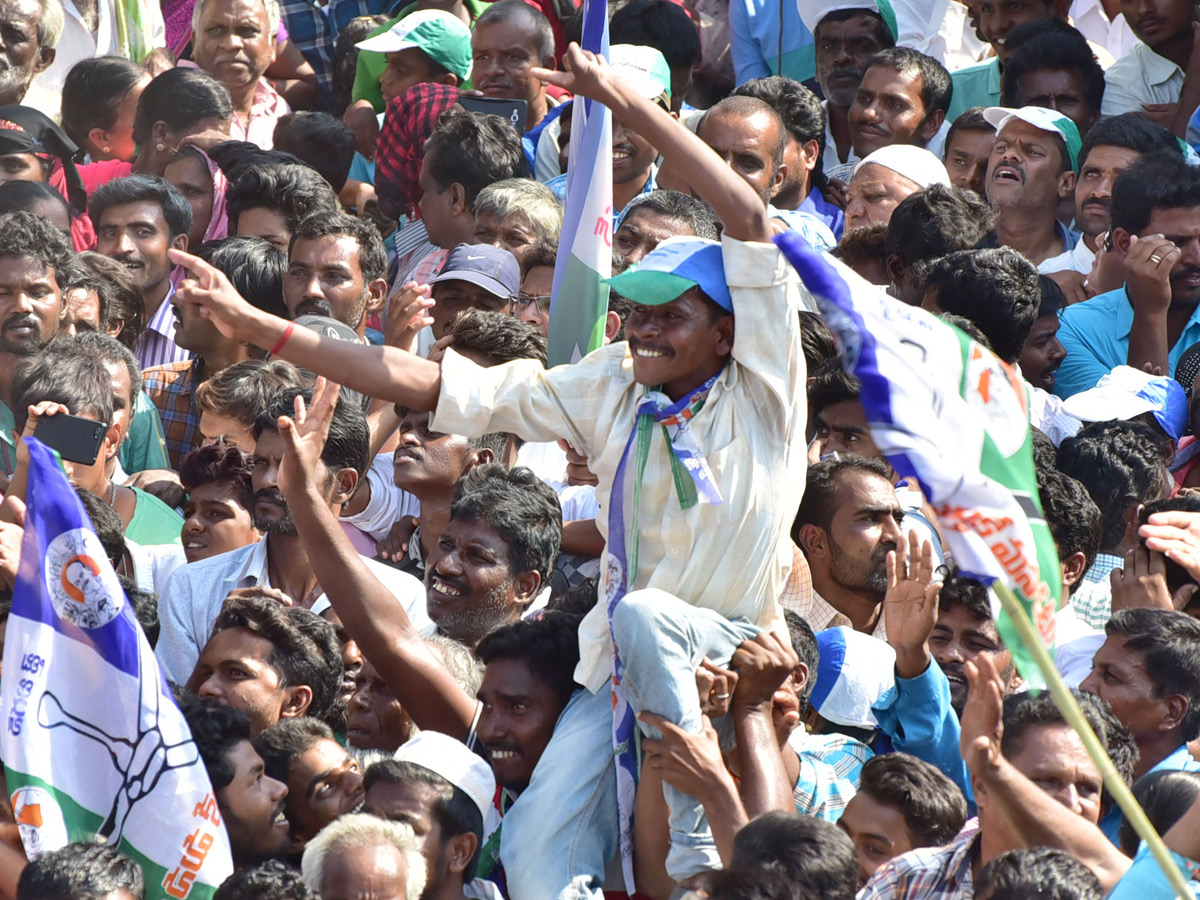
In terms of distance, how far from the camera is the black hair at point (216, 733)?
464 centimetres

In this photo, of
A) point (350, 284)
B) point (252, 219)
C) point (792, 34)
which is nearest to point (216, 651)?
Answer: point (350, 284)

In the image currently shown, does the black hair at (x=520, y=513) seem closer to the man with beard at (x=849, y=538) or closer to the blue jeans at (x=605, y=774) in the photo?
the man with beard at (x=849, y=538)

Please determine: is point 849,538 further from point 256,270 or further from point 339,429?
point 256,270

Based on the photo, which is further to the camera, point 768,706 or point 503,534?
point 503,534

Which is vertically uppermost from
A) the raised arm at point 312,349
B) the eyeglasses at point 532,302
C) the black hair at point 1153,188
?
the raised arm at point 312,349

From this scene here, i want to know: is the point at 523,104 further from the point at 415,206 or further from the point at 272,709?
the point at 272,709

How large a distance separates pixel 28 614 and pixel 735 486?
5.32ft

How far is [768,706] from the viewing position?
4.31 m

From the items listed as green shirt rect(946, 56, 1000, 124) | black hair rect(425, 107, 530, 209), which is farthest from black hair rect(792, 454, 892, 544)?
green shirt rect(946, 56, 1000, 124)

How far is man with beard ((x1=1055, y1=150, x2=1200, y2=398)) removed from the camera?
252 inches

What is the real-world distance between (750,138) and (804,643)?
109 inches

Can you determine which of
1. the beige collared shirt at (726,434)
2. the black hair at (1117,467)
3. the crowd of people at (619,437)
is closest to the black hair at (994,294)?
the crowd of people at (619,437)

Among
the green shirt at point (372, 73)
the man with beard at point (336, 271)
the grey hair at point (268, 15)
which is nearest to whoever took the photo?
the man with beard at point (336, 271)

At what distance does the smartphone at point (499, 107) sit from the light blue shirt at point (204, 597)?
3129 mm
